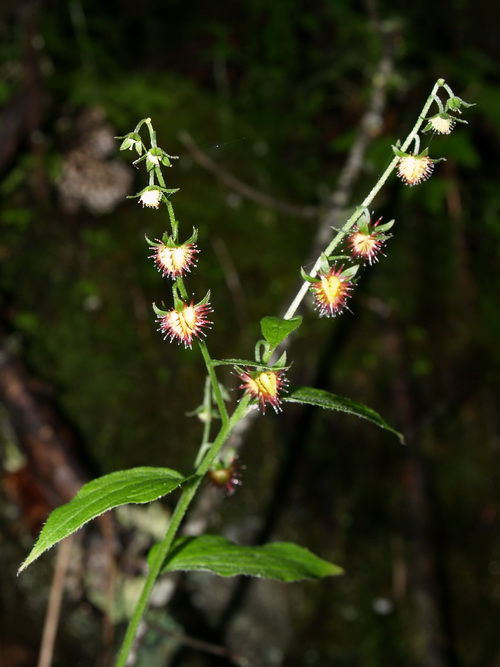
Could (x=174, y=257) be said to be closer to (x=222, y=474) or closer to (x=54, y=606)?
(x=222, y=474)

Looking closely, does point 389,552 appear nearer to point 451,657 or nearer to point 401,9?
point 451,657

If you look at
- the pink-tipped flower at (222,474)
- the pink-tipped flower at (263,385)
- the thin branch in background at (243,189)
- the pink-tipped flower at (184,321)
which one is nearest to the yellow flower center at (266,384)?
the pink-tipped flower at (263,385)

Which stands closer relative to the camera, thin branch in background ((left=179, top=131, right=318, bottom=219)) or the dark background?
the dark background

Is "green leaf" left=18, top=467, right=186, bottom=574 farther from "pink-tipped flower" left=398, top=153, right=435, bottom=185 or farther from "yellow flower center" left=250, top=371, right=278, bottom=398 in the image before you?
"pink-tipped flower" left=398, top=153, right=435, bottom=185

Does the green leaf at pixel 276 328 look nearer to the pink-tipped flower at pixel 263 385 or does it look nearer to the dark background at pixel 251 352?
the pink-tipped flower at pixel 263 385

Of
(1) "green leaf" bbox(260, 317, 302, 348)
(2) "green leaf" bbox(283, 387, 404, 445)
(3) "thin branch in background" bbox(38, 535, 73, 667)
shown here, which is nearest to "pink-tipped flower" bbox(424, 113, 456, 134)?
(1) "green leaf" bbox(260, 317, 302, 348)

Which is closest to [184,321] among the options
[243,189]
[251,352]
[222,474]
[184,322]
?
[184,322]
